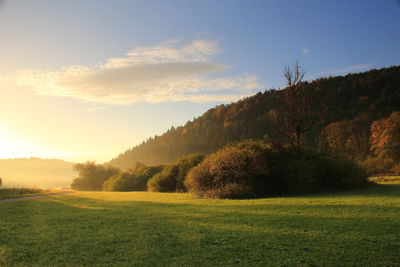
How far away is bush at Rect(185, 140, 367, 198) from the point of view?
62.7 ft

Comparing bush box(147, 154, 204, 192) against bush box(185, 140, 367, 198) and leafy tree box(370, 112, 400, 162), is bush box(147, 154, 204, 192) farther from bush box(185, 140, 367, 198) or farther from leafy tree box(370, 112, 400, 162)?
leafy tree box(370, 112, 400, 162)

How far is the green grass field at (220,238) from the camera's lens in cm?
646

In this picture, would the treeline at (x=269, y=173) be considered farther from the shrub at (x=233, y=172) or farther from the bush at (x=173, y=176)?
the bush at (x=173, y=176)

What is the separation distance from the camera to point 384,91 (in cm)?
6303

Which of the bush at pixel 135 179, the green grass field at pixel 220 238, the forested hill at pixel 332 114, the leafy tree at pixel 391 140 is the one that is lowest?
the green grass field at pixel 220 238

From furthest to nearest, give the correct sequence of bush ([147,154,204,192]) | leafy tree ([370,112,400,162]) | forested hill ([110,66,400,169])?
forested hill ([110,66,400,169])
leafy tree ([370,112,400,162])
bush ([147,154,204,192])

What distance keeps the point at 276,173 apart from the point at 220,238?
40.2 ft

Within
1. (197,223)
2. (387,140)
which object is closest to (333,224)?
(197,223)

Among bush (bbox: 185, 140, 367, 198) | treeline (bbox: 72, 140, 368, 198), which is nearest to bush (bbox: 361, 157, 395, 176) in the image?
treeline (bbox: 72, 140, 368, 198)

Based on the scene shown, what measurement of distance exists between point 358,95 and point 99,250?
Answer: 7031 cm

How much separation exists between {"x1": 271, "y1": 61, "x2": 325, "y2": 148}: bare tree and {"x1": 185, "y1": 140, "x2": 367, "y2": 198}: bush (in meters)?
1.60

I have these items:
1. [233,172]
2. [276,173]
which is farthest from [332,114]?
[233,172]

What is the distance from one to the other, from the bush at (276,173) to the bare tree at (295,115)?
5.26 feet

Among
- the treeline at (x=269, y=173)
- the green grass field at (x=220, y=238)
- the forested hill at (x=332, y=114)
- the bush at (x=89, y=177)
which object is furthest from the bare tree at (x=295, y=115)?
the bush at (x=89, y=177)
